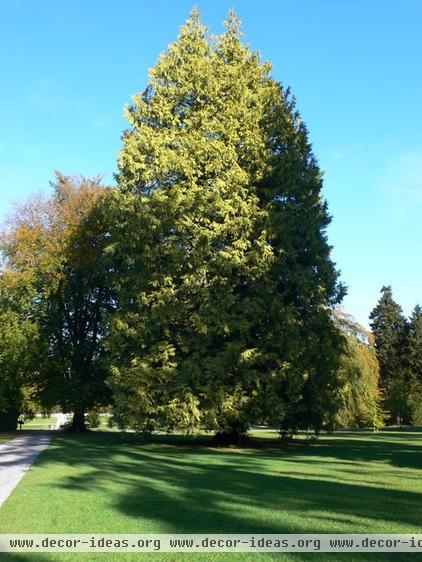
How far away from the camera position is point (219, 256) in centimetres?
2105

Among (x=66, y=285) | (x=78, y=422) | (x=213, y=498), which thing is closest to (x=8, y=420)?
(x=78, y=422)

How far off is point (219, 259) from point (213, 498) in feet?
41.6

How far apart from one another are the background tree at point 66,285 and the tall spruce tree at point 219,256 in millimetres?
6612

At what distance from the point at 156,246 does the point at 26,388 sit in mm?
13805

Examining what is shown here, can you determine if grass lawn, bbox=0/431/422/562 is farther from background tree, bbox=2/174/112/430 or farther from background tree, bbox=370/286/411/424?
background tree, bbox=370/286/411/424

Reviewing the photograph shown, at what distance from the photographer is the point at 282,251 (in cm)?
2156

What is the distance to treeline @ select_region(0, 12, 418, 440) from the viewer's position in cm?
2012

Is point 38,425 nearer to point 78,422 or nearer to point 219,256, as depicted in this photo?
point 78,422

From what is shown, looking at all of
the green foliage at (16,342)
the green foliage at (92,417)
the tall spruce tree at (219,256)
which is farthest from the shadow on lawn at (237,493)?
the green foliage at (92,417)

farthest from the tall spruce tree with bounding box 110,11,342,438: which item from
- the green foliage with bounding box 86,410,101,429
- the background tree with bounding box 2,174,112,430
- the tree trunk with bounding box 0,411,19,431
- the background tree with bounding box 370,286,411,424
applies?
the background tree with bounding box 370,286,411,424

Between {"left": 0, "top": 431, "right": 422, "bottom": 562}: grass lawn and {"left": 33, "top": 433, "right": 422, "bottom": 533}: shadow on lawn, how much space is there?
0.05 feet

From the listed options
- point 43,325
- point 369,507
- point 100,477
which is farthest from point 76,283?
point 369,507

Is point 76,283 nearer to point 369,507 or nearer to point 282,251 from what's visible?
point 282,251

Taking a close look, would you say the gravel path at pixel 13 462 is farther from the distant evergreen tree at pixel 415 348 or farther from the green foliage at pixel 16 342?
the distant evergreen tree at pixel 415 348
